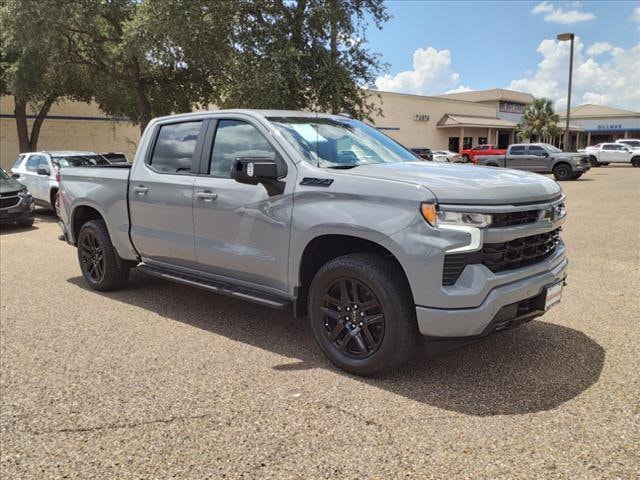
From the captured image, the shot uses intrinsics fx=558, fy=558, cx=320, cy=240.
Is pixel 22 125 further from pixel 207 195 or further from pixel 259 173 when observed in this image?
pixel 259 173

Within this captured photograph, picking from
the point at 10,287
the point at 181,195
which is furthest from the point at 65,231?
the point at 181,195

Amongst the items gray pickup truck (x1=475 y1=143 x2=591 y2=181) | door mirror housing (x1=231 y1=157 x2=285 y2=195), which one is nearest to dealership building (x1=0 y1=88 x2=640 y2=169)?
gray pickup truck (x1=475 y1=143 x2=591 y2=181)

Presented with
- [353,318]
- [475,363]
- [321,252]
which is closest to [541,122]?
[475,363]

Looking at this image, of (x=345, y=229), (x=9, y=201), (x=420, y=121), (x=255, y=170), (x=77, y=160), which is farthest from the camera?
(x=420, y=121)

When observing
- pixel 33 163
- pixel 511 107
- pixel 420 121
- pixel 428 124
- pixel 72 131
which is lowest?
pixel 33 163

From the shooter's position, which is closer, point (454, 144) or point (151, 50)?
point (151, 50)

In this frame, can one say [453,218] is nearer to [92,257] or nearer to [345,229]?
[345,229]

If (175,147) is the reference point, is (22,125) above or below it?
above

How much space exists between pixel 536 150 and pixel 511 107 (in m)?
38.9

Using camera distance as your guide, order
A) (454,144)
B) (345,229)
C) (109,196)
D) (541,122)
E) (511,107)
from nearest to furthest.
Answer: (345,229), (109,196), (454,144), (541,122), (511,107)

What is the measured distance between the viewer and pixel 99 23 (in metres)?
17.5

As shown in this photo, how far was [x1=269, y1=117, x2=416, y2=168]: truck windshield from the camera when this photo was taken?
443cm

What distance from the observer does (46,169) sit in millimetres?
13758

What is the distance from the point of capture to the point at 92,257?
651 centimetres
